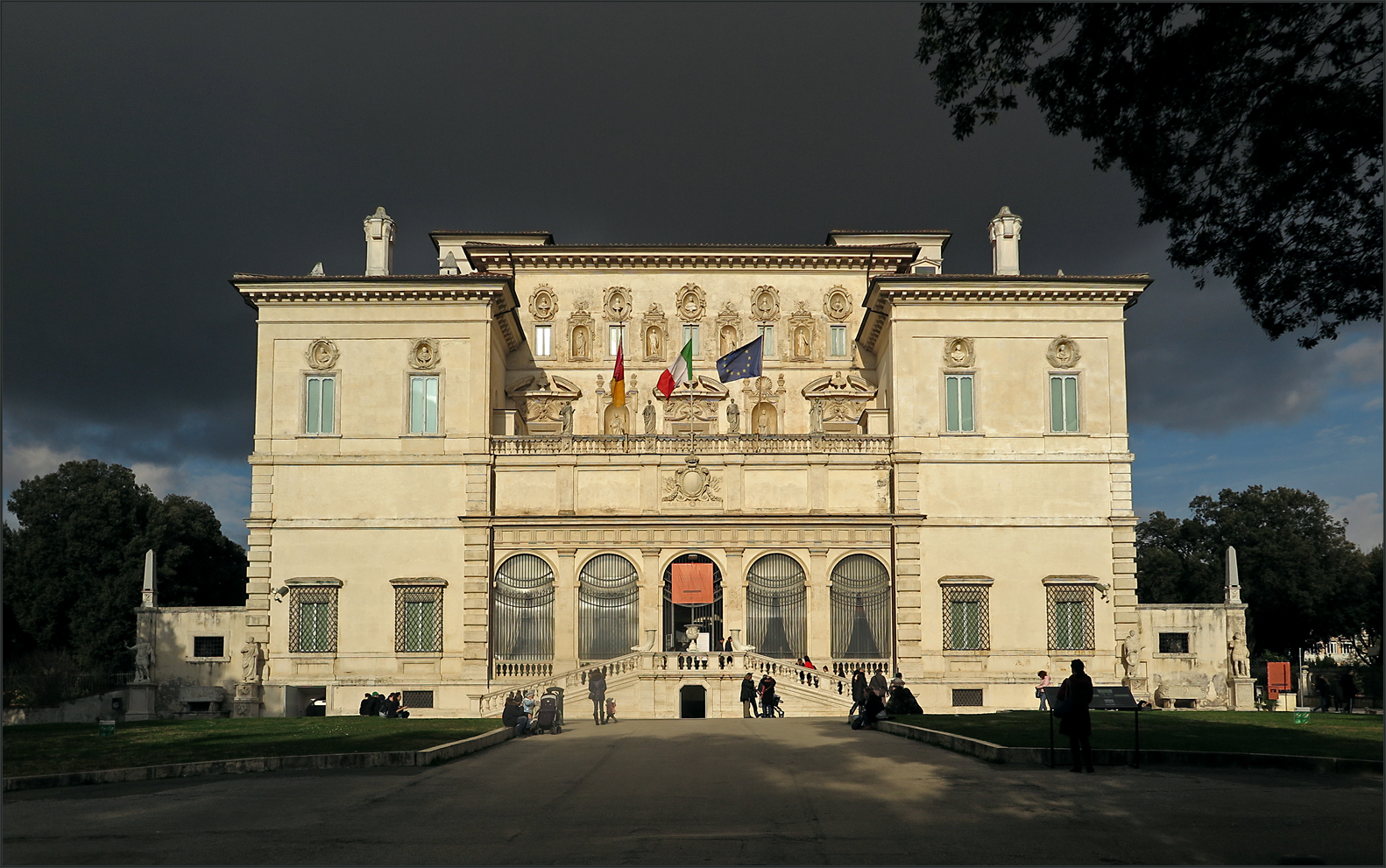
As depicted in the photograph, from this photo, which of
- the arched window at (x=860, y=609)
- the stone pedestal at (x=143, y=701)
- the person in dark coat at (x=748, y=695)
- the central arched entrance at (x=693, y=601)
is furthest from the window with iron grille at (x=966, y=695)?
the stone pedestal at (x=143, y=701)

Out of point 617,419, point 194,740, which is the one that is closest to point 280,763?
point 194,740

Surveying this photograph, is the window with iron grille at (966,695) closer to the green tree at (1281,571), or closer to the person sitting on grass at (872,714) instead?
the person sitting on grass at (872,714)

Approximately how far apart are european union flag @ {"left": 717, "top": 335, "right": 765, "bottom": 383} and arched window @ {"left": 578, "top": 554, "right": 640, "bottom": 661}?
27.1 feet

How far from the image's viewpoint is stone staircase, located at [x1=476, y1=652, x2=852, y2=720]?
132 ft

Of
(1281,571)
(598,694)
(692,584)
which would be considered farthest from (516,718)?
(1281,571)

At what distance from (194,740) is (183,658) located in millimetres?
18841

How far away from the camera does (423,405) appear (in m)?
45.8

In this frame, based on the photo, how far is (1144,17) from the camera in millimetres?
15562

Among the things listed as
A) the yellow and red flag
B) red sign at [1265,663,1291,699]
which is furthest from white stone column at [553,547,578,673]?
red sign at [1265,663,1291,699]

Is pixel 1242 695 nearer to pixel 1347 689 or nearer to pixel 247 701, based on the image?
pixel 1347 689

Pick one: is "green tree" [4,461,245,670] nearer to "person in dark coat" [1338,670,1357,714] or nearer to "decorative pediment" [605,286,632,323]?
"decorative pediment" [605,286,632,323]

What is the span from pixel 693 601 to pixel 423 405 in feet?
41.4

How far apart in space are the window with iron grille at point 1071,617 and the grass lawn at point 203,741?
839 inches

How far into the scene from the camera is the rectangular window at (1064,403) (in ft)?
149
